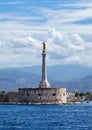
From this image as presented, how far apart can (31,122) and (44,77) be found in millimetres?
71509

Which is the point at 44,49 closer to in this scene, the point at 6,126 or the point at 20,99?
the point at 20,99

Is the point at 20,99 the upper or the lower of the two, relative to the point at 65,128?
upper

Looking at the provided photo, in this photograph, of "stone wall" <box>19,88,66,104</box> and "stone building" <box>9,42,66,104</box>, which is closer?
"stone building" <box>9,42,66,104</box>

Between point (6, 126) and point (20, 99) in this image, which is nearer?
point (6, 126)

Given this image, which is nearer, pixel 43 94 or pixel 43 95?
pixel 43 94

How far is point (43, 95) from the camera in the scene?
541 feet

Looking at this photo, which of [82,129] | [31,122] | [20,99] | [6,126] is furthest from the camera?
[20,99]

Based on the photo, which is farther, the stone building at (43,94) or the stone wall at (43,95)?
the stone wall at (43,95)

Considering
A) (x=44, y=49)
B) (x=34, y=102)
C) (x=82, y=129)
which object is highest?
(x=44, y=49)

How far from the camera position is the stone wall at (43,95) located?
541 feet

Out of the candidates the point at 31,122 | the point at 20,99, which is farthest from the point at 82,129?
the point at 20,99

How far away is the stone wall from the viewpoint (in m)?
165

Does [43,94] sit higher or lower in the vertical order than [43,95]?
higher

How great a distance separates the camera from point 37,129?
250 feet
